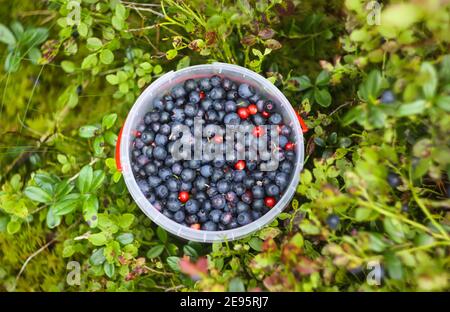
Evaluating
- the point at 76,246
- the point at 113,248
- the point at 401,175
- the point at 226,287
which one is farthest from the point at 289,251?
the point at 76,246

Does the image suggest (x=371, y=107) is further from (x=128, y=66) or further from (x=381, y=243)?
(x=128, y=66)

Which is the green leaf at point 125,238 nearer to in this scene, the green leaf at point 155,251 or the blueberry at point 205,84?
the green leaf at point 155,251

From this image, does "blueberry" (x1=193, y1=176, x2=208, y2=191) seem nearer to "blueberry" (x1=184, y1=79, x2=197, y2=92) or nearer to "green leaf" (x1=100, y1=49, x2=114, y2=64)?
"blueberry" (x1=184, y1=79, x2=197, y2=92)

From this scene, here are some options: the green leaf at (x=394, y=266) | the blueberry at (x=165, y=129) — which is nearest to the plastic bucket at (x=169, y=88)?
the blueberry at (x=165, y=129)

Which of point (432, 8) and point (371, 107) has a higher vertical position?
point (432, 8)

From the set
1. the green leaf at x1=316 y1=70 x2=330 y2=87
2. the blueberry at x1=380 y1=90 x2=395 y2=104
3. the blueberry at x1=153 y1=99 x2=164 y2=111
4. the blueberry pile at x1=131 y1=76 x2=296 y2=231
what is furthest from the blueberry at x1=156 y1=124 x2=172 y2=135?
the blueberry at x1=380 y1=90 x2=395 y2=104
